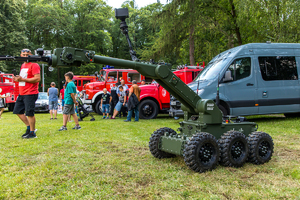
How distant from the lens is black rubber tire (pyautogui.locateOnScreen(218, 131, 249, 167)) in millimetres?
3951

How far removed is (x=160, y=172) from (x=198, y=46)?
1683 cm

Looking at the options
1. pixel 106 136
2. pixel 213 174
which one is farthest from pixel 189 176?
pixel 106 136

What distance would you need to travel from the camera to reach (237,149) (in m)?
4.09

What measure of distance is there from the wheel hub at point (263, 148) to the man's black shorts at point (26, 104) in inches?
205

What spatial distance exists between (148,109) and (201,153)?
26.8 feet

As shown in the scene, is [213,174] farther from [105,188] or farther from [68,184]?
[68,184]

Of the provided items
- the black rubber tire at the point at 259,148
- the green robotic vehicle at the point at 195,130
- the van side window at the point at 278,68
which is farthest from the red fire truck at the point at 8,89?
the black rubber tire at the point at 259,148

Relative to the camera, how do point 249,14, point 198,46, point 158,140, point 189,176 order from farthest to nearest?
1. point 198,46
2. point 249,14
3. point 158,140
4. point 189,176

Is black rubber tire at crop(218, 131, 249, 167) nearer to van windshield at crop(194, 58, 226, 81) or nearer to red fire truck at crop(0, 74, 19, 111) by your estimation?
van windshield at crop(194, 58, 226, 81)

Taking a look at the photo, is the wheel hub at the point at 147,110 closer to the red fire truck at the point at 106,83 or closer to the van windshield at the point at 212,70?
the red fire truck at the point at 106,83

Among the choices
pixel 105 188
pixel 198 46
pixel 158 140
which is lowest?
pixel 105 188

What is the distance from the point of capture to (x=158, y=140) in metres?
4.50

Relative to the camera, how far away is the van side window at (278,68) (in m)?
9.28

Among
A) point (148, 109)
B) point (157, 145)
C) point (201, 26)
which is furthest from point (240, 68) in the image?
point (201, 26)
